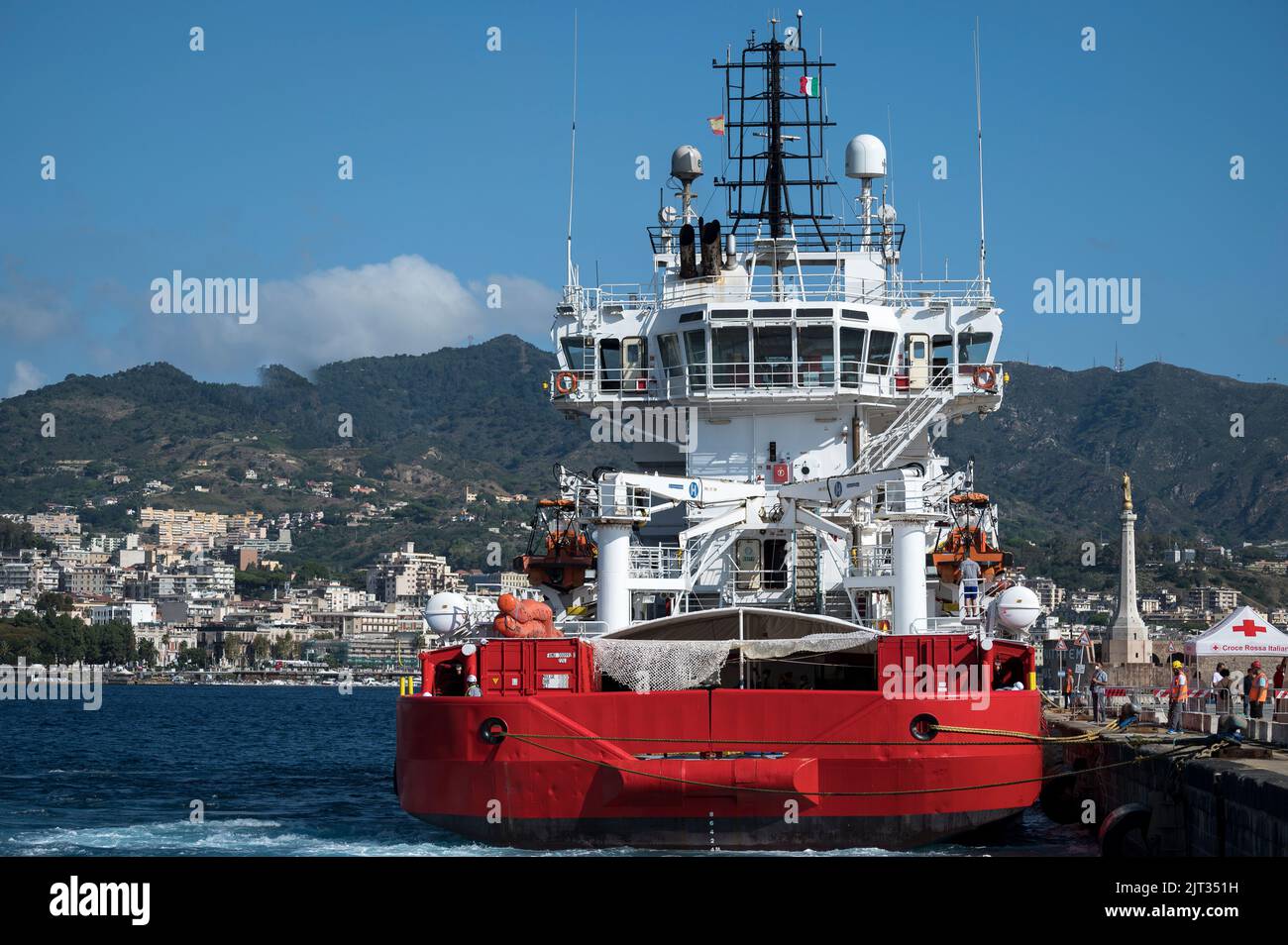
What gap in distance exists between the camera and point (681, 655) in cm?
2303

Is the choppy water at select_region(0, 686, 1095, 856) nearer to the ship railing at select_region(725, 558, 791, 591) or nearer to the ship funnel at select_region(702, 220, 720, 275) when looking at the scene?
the ship railing at select_region(725, 558, 791, 591)

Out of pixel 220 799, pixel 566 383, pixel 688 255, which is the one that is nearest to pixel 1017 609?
pixel 566 383

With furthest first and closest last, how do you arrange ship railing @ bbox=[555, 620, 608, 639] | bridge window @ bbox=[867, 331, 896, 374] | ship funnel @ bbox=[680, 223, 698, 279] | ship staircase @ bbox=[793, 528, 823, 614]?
ship funnel @ bbox=[680, 223, 698, 279] < bridge window @ bbox=[867, 331, 896, 374] < ship staircase @ bbox=[793, 528, 823, 614] < ship railing @ bbox=[555, 620, 608, 639]

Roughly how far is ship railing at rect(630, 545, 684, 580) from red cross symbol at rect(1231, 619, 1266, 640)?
18661mm

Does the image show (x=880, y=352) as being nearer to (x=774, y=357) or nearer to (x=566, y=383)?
(x=774, y=357)

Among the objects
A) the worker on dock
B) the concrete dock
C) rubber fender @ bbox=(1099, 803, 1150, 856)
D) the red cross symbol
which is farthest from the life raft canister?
the red cross symbol

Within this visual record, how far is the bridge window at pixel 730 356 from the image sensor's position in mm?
29375

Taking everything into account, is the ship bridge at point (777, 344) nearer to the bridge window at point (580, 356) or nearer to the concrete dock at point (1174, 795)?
the bridge window at point (580, 356)

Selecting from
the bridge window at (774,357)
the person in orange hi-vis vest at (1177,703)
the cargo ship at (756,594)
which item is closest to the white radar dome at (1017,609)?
the cargo ship at (756,594)

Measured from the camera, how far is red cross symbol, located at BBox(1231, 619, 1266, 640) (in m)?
41.5

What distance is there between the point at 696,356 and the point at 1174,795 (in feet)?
37.6

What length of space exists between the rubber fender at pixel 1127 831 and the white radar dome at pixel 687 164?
1711 cm

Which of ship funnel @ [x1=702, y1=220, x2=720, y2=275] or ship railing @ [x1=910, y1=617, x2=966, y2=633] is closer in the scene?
ship railing @ [x1=910, y1=617, x2=966, y2=633]
